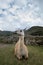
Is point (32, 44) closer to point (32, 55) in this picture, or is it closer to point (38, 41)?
point (38, 41)

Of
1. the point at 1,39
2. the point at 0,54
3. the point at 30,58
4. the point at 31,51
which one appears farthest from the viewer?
the point at 1,39

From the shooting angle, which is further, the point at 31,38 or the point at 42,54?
the point at 31,38

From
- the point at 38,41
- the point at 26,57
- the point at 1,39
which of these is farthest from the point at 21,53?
the point at 1,39

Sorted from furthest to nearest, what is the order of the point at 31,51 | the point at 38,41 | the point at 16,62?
the point at 38,41 < the point at 31,51 < the point at 16,62

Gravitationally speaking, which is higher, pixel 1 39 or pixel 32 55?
pixel 1 39

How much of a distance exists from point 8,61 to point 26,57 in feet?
3.26

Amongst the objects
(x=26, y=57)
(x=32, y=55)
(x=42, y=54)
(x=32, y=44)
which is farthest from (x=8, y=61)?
(x=32, y=44)

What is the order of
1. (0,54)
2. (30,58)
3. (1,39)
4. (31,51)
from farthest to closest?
(1,39), (31,51), (0,54), (30,58)

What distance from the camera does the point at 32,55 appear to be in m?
9.70

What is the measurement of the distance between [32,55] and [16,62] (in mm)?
1399

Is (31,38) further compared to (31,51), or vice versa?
(31,38)

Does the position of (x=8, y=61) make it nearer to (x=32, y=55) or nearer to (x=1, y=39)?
(x=32, y=55)

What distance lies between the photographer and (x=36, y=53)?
33.1 ft

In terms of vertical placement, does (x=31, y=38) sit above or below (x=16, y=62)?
above
